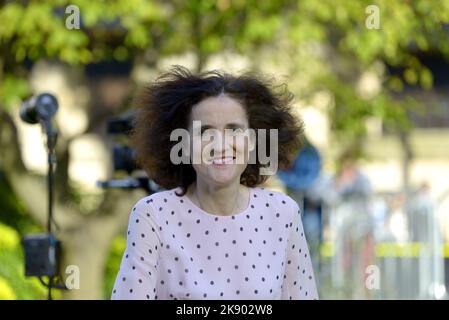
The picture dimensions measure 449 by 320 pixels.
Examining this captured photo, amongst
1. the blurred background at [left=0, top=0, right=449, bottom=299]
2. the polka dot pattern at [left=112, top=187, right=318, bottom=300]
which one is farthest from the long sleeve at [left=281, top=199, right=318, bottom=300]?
the blurred background at [left=0, top=0, right=449, bottom=299]

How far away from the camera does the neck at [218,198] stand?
3.51 metres

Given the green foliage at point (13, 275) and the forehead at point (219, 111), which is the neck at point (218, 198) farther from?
the green foliage at point (13, 275)

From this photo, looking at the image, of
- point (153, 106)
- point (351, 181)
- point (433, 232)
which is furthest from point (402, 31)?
point (153, 106)

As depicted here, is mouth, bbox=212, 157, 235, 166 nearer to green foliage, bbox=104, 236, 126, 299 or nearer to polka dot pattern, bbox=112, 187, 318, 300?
polka dot pattern, bbox=112, 187, 318, 300

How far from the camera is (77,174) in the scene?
81.7ft

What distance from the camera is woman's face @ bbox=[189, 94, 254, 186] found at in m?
3.43

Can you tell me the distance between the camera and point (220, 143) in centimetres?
341

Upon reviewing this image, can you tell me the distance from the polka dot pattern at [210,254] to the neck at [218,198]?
0.02 meters

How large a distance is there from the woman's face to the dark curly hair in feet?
0.23

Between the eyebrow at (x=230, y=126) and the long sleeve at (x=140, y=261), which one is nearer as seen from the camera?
the long sleeve at (x=140, y=261)

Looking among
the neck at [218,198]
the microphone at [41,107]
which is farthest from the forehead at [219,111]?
the microphone at [41,107]
